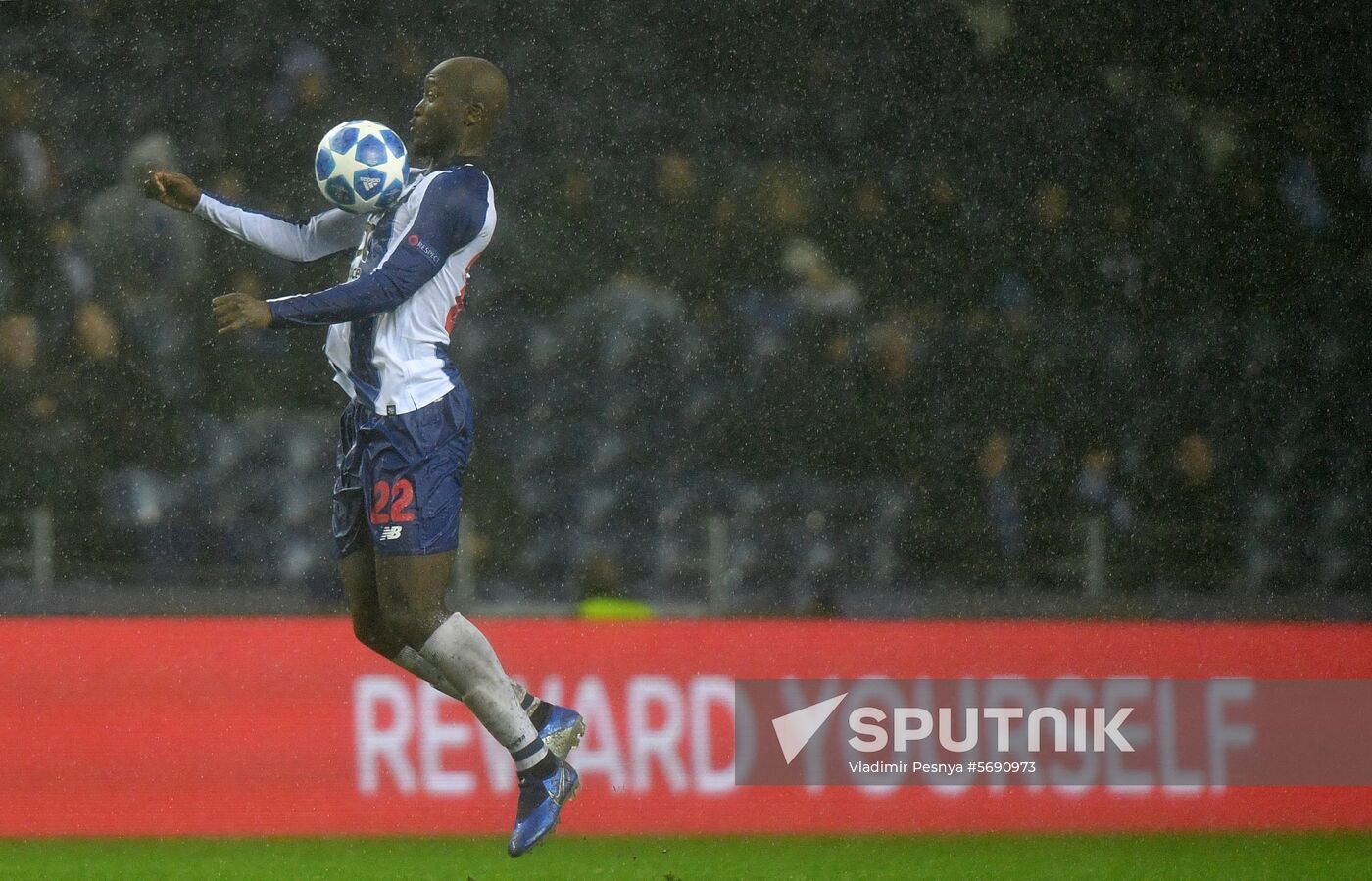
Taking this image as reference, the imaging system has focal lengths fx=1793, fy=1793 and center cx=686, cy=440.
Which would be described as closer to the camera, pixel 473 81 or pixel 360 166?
pixel 360 166

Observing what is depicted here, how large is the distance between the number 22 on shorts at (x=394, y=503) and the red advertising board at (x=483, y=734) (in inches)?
43.6

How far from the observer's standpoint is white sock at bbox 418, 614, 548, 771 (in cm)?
348

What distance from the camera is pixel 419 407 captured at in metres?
3.52

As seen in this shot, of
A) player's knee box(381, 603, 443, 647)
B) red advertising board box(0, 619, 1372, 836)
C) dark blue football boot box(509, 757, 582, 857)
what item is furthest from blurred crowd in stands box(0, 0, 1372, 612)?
player's knee box(381, 603, 443, 647)

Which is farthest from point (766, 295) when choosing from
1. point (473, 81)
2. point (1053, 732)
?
point (473, 81)

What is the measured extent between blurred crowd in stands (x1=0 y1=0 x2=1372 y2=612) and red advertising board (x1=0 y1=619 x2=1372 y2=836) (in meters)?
0.63

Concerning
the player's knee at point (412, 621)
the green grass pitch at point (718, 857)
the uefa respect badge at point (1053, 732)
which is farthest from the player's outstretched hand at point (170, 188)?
the uefa respect badge at point (1053, 732)

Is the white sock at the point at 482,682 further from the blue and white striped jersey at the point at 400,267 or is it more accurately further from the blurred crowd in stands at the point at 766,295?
the blurred crowd in stands at the point at 766,295

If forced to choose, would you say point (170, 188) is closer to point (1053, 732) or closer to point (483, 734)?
point (483, 734)

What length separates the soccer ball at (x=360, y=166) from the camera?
345 centimetres

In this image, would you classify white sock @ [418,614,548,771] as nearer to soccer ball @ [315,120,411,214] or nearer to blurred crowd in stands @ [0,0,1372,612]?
soccer ball @ [315,120,411,214]

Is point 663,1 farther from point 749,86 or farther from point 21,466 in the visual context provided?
point 21,466

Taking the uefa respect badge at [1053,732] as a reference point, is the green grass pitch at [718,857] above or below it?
below

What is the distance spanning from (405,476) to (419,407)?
0.47 feet
